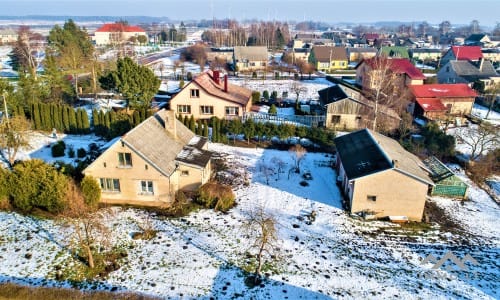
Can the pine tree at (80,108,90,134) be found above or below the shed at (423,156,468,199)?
above

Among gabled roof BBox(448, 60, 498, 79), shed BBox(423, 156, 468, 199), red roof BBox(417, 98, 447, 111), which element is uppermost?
gabled roof BBox(448, 60, 498, 79)

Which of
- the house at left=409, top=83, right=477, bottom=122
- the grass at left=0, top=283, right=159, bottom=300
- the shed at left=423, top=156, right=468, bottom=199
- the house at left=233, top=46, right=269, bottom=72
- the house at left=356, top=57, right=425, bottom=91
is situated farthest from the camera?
the house at left=233, top=46, right=269, bottom=72

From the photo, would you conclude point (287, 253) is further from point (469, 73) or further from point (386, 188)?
point (469, 73)

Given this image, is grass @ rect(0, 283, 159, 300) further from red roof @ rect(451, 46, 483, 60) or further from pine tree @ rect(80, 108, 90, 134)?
red roof @ rect(451, 46, 483, 60)

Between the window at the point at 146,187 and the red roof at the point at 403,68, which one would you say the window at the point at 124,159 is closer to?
the window at the point at 146,187

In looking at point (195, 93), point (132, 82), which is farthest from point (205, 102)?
point (132, 82)

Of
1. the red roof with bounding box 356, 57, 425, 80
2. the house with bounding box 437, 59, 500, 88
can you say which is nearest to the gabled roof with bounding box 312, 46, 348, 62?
the house with bounding box 437, 59, 500, 88

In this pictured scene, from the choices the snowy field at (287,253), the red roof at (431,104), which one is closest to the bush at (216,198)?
the snowy field at (287,253)

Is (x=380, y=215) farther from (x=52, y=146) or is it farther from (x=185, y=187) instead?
(x=52, y=146)
